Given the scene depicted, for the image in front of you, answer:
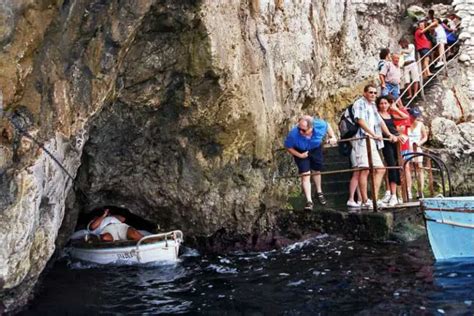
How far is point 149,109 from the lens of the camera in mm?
9609

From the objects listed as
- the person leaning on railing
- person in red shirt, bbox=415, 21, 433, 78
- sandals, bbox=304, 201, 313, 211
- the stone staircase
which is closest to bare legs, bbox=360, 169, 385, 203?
the person leaning on railing

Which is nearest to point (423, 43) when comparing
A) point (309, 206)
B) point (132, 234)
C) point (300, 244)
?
point (309, 206)

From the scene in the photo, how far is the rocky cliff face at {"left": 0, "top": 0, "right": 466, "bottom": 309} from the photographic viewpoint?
633 cm

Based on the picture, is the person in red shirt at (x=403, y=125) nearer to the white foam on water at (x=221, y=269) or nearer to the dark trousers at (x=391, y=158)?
the dark trousers at (x=391, y=158)

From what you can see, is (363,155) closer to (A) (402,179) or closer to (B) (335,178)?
(A) (402,179)

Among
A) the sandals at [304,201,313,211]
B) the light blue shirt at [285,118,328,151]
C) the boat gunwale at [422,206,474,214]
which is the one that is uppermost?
the light blue shirt at [285,118,328,151]

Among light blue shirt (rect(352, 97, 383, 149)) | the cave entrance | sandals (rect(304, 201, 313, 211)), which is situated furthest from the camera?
the cave entrance

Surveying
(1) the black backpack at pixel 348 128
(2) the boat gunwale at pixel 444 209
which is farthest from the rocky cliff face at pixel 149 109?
(2) the boat gunwale at pixel 444 209

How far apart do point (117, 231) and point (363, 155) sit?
17.0 ft

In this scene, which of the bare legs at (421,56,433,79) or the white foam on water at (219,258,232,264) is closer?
the white foam on water at (219,258,232,264)

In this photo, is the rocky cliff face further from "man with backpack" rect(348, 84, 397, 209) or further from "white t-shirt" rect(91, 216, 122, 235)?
"man with backpack" rect(348, 84, 397, 209)

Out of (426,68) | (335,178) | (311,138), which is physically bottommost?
(335,178)

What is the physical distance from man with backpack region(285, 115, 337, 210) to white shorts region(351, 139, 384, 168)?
1.56 feet

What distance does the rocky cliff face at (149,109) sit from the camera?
6332mm
